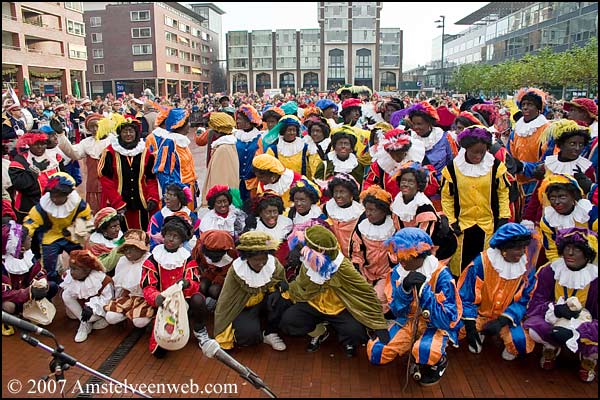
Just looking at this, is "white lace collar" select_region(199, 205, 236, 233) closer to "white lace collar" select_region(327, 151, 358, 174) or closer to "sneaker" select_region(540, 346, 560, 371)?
"white lace collar" select_region(327, 151, 358, 174)

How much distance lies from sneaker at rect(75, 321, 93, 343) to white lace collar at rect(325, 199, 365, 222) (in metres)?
2.65

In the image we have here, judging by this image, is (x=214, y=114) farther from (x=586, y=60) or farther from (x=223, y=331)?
(x=586, y=60)

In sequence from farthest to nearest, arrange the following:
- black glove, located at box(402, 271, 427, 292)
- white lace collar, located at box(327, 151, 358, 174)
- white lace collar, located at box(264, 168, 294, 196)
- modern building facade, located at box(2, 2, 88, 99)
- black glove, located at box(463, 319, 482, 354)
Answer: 1. modern building facade, located at box(2, 2, 88, 99)
2. white lace collar, located at box(327, 151, 358, 174)
3. white lace collar, located at box(264, 168, 294, 196)
4. black glove, located at box(463, 319, 482, 354)
5. black glove, located at box(402, 271, 427, 292)

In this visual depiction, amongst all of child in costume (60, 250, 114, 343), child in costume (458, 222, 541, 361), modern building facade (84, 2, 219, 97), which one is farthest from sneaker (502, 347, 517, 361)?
modern building facade (84, 2, 219, 97)

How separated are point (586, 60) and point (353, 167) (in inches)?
995

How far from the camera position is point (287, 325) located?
15.3 ft

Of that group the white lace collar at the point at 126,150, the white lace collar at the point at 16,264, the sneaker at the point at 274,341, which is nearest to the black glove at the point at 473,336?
the sneaker at the point at 274,341

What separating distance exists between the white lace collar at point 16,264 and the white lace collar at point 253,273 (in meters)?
2.21

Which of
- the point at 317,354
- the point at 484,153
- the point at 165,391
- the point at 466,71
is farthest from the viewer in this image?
the point at 466,71

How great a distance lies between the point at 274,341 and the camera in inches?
184

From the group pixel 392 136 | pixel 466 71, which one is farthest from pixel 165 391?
pixel 466 71

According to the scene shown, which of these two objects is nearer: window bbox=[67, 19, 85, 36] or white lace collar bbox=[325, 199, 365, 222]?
white lace collar bbox=[325, 199, 365, 222]

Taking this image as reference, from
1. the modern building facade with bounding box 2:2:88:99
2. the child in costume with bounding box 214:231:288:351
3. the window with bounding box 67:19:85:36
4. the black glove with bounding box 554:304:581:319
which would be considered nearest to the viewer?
the black glove with bounding box 554:304:581:319

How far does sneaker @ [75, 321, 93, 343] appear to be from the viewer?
4.80m
